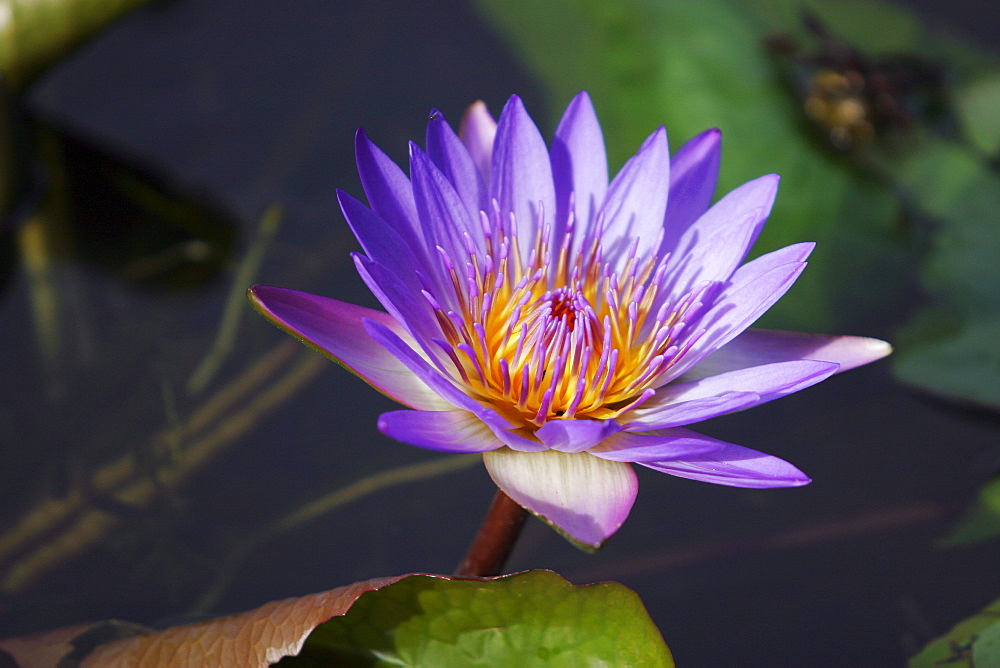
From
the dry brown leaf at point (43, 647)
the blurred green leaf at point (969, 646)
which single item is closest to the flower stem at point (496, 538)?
the dry brown leaf at point (43, 647)

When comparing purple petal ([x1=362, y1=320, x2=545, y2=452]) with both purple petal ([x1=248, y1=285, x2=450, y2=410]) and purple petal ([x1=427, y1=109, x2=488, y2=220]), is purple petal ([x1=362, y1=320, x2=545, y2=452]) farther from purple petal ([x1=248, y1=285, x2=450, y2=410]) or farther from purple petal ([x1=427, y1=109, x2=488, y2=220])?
purple petal ([x1=427, y1=109, x2=488, y2=220])

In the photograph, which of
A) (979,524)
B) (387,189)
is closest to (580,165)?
(387,189)

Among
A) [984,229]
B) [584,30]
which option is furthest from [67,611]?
[984,229]

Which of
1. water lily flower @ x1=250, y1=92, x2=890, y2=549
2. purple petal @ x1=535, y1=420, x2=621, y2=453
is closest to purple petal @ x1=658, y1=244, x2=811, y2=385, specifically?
water lily flower @ x1=250, y1=92, x2=890, y2=549

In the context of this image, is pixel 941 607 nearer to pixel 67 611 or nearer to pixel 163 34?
pixel 67 611

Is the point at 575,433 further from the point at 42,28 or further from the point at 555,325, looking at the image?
the point at 42,28
